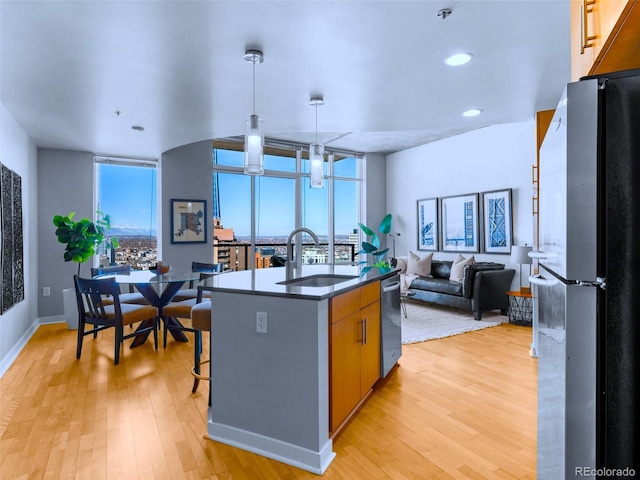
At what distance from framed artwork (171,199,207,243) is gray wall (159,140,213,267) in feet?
0.19

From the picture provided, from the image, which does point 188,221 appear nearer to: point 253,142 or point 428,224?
point 253,142

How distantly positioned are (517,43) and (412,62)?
660mm

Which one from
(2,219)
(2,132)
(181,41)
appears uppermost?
(181,41)

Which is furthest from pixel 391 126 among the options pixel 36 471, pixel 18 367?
pixel 18 367

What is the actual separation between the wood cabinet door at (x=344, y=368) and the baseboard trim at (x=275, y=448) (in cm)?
19

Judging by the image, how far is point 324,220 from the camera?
8.05m

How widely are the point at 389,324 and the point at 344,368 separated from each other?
93cm

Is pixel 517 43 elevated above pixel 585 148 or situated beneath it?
elevated above

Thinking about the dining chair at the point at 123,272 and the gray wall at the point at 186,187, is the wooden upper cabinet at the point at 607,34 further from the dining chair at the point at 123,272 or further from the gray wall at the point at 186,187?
the gray wall at the point at 186,187

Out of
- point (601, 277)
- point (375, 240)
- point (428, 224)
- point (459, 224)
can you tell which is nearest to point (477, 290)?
point (459, 224)

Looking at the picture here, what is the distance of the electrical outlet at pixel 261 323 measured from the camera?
6.87 feet

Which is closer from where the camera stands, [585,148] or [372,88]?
[585,148]

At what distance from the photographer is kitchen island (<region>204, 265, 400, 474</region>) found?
198 cm

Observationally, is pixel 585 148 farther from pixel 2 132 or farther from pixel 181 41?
pixel 2 132
